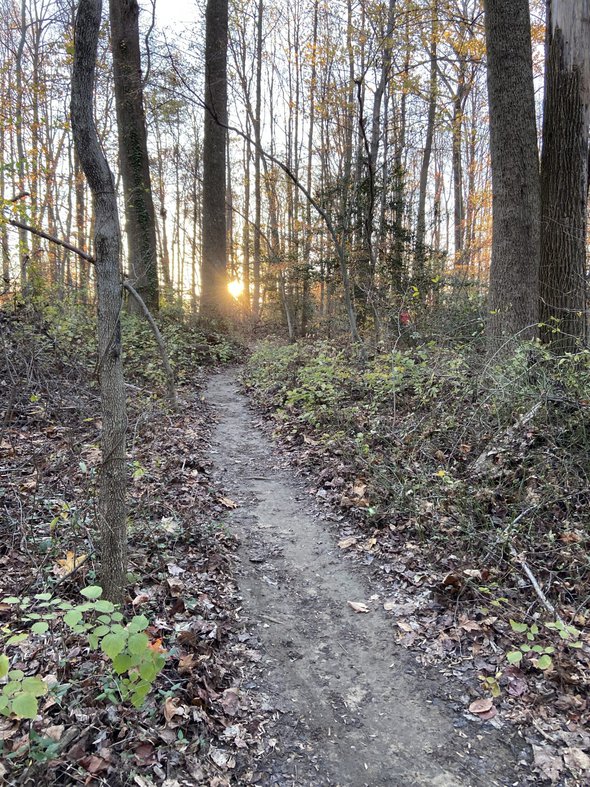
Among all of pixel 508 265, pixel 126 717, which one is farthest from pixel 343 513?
pixel 508 265

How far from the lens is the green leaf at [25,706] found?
5.59 feet

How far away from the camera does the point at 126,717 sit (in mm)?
2334

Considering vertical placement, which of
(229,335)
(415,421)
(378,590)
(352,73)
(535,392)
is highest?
(352,73)

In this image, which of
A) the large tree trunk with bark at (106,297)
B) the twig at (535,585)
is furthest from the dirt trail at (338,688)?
the large tree trunk with bark at (106,297)

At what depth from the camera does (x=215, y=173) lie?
14672 mm

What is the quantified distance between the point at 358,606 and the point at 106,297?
293 cm

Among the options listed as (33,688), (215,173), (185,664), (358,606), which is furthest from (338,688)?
(215,173)

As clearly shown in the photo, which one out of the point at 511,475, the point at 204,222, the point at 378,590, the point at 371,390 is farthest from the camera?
the point at 204,222

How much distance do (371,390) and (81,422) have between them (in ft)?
14.0

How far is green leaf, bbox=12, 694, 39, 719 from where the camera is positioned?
5.59ft

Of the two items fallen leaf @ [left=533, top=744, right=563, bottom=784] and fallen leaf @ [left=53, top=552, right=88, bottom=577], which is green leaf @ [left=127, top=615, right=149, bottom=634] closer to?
fallen leaf @ [left=53, top=552, right=88, bottom=577]

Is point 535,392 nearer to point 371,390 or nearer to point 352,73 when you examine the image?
point 371,390

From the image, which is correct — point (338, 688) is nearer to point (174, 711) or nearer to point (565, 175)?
point (174, 711)

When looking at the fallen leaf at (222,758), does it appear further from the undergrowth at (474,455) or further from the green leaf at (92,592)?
the undergrowth at (474,455)
